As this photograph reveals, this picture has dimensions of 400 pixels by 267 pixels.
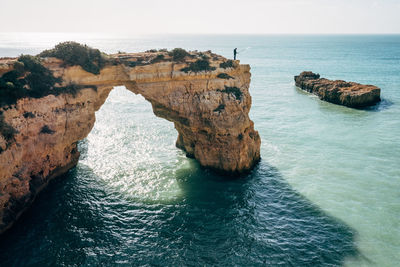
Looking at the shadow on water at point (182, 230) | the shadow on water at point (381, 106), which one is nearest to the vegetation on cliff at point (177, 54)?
the shadow on water at point (182, 230)

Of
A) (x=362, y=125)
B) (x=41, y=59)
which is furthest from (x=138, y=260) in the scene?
(x=362, y=125)

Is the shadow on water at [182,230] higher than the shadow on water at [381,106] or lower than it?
lower

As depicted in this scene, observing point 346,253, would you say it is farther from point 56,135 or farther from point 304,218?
point 56,135

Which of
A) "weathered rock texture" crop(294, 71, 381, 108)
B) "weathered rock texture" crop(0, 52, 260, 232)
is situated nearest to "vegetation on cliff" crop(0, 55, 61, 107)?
"weathered rock texture" crop(0, 52, 260, 232)

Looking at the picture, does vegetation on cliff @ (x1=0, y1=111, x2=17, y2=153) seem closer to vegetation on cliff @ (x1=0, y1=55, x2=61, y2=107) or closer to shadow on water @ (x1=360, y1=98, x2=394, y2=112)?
vegetation on cliff @ (x1=0, y1=55, x2=61, y2=107)

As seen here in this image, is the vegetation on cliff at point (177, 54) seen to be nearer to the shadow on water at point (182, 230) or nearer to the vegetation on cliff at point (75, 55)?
the vegetation on cliff at point (75, 55)

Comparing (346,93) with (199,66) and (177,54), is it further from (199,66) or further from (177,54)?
(177,54)
